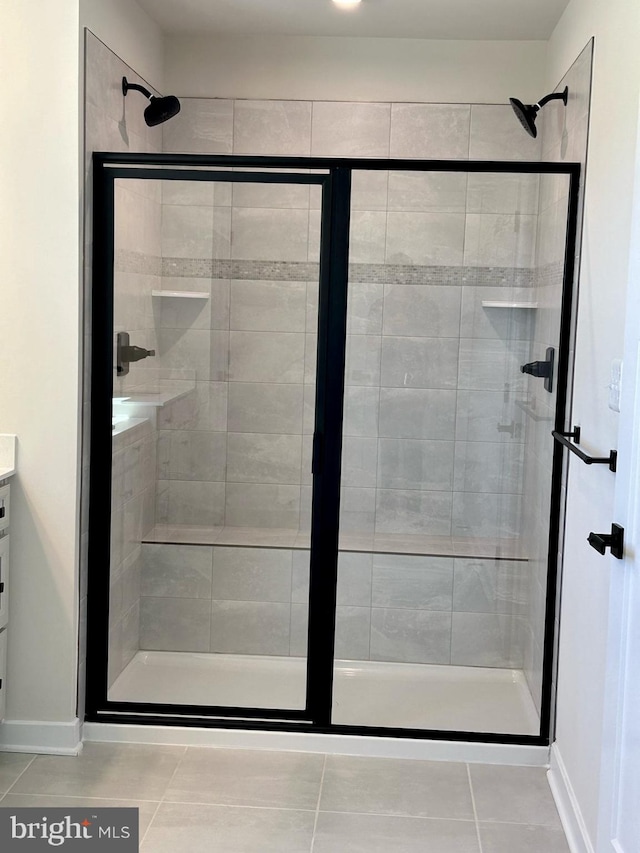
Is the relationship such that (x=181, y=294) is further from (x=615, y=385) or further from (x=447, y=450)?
(x=615, y=385)

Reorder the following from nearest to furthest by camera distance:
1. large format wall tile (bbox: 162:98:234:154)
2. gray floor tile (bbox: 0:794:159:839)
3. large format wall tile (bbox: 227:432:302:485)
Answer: gray floor tile (bbox: 0:794:159:839) → large format wall tile (bbox: 227:432:302:485) → large format wall tile (bbox: 162:98:234:154)

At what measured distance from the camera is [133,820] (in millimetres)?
2609

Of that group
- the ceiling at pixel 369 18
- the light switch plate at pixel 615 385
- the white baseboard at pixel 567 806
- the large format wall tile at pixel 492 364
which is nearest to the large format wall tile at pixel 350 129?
the ceiling at pixel 369 18

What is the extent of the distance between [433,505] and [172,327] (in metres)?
1.08

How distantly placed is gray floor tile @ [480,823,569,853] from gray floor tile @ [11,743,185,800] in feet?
3.25

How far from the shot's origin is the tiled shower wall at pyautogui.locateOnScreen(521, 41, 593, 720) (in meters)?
2.93

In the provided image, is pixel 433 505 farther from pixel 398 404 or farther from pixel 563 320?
pixel 563 320

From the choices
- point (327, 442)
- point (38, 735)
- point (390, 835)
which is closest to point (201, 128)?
point (327, 442)

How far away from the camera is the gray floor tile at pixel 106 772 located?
2785 millimetres

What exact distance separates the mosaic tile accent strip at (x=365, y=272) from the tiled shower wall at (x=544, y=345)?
0.30ft

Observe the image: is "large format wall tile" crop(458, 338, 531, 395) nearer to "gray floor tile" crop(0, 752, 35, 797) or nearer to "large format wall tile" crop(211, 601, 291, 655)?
"large format wall tile" crop(211, 601, 291, 655)

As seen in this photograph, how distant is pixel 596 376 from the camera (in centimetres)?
255

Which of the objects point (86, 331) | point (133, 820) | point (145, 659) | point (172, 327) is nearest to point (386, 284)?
point (172, 327)

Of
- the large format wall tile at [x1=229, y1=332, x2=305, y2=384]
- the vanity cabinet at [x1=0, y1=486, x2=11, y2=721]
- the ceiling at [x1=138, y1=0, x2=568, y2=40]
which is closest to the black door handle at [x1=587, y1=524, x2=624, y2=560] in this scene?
the large format wall tile at [x1=229, y1=332, x2=305, y2=384]
